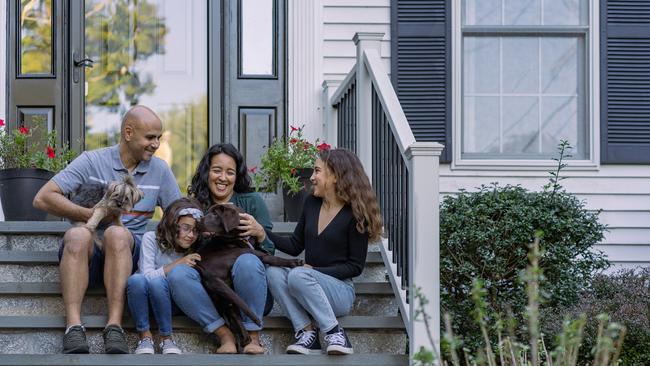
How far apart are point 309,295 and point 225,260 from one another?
1.25ft

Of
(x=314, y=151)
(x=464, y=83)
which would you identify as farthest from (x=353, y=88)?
(x=464, y=83)

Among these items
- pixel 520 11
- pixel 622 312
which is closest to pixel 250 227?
pixel 622 312

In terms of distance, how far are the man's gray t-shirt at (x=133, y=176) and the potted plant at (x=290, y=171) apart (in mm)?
1072

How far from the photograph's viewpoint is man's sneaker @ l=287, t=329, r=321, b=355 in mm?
4543

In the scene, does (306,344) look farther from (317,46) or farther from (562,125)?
(562,125)

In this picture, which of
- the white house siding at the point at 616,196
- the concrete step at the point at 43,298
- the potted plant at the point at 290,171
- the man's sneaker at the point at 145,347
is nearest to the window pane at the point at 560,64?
the white house siding at the point at 616,196

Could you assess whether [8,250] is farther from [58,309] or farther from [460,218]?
[460,218]

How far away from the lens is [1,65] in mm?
6891

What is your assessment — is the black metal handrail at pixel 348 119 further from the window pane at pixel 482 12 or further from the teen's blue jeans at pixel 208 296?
the teen's blue jeans at pixel 208 296

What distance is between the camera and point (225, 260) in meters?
4.64

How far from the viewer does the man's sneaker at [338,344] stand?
4480mm

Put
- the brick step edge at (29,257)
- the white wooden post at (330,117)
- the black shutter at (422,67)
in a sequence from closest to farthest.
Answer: the brick step edge at (29,257) < the white wooden post at (330,117) < the black shutter at (422,67)

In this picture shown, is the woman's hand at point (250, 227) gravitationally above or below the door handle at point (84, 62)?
below

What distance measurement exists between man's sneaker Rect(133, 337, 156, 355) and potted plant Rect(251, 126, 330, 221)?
63.6 inches
